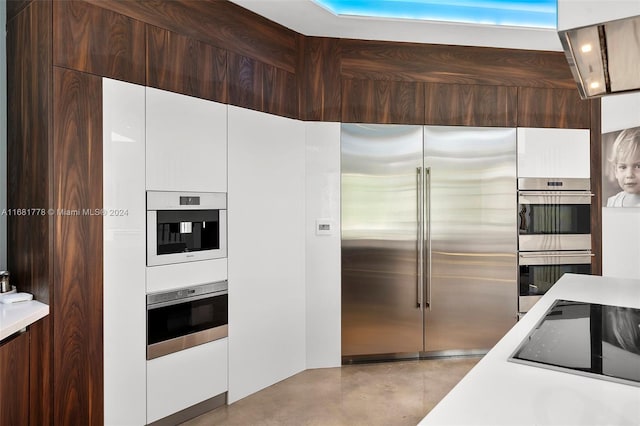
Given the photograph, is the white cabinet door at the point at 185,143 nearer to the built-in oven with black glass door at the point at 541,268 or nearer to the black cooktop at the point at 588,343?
the black cooktop at the point at 588,343

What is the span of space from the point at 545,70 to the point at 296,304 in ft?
9.31

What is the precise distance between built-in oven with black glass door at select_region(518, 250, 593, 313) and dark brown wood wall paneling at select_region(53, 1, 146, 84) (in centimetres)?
319

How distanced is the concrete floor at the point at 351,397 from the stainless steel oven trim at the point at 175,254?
3.11 feet

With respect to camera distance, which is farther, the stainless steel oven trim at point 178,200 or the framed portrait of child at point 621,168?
the framed portrait of child at point 621,168

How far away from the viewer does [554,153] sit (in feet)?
12.7

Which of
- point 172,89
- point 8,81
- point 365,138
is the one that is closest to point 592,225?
point 365,138

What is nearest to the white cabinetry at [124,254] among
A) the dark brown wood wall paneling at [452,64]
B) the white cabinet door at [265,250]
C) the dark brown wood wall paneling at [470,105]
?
the white cabinet door at [265,250]

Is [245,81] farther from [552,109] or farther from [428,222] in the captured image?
[552,109]

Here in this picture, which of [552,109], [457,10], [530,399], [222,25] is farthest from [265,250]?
→ [552,109]

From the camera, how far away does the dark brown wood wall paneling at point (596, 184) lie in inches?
156

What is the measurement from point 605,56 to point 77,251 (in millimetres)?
2302

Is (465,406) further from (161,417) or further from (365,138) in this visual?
Result: (365,138)

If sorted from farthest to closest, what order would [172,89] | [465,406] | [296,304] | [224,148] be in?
[296,304], [224,148], [172,89], [465,406]

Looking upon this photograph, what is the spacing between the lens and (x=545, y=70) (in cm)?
393
